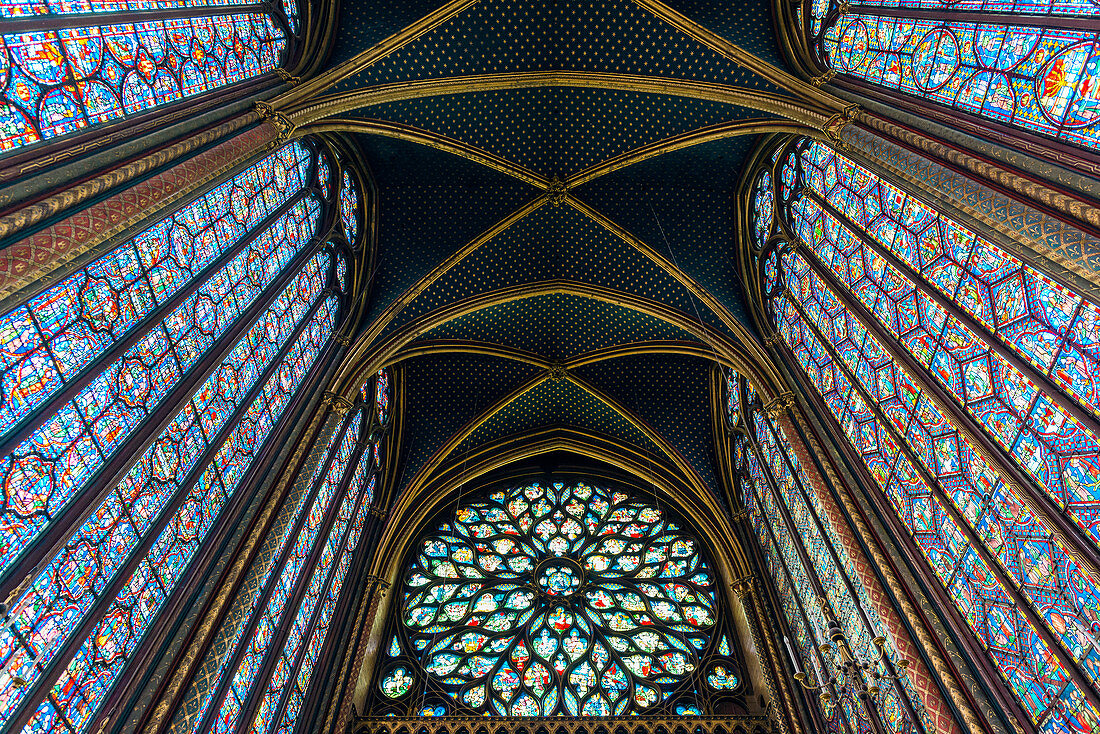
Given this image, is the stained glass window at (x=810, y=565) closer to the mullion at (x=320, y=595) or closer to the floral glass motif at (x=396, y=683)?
the floral glass motif at (x=396, y=683)

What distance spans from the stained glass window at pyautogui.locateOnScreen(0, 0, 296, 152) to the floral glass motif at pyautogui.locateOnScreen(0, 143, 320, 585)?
3.62ft

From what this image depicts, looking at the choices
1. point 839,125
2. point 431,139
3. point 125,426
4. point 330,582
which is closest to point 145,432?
point 125,426

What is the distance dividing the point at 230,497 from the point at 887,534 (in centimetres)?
712

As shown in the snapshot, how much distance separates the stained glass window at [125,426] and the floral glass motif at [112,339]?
0.01 meters

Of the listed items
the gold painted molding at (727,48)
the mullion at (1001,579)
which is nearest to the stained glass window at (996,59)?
the gold painted molding at (727,48)

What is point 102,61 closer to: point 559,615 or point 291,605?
point 291,605

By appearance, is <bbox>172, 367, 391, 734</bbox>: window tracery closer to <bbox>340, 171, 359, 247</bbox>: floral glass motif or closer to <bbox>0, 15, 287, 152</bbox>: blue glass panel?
<bbox>340, 171, 359, 247</bbox>: floral glass motif

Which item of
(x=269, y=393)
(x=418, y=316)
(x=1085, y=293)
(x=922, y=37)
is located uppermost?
(x=418, y=316)

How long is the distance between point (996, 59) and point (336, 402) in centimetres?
876

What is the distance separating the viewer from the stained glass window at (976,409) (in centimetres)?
566

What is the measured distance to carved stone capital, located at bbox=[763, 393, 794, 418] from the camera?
10148 millimetres

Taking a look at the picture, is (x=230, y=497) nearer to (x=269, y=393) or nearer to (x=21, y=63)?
(x=269, y=393)

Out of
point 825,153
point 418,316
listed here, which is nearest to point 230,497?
point 418,316

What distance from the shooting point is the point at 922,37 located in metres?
7.51
